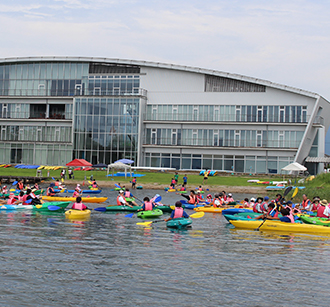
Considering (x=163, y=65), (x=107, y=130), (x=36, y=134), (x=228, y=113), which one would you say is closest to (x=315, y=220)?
(x=228, y=113)

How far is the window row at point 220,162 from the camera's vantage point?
5753cm

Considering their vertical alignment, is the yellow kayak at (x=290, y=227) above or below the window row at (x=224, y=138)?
below

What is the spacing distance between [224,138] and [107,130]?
1592cm

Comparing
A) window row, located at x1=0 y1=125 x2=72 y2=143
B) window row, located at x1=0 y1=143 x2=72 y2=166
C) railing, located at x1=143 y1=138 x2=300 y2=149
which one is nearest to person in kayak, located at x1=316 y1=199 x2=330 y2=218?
railing, located at x1=143 y1=138 x2=300 y2=149

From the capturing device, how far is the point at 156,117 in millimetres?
61156

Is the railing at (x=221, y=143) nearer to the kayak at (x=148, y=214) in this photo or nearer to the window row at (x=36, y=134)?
the window row at (x=36, y=134)

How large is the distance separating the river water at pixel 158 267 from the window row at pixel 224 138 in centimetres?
3931

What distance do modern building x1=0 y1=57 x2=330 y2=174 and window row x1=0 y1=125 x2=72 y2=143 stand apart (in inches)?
5.7

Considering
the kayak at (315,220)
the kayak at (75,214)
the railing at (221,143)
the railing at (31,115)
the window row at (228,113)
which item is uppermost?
the window row at (228,113)

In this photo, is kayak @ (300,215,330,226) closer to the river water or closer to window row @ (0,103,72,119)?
the river water

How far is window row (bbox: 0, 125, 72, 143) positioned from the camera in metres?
63.5

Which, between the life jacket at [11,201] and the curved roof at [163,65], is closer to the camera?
the life jacket at [11,201]

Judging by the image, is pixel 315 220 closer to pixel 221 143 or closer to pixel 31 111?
pixel 221 143

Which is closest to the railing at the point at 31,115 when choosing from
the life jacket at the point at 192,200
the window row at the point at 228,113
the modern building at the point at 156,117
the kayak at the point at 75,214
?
the modern building at the point at 156,117
